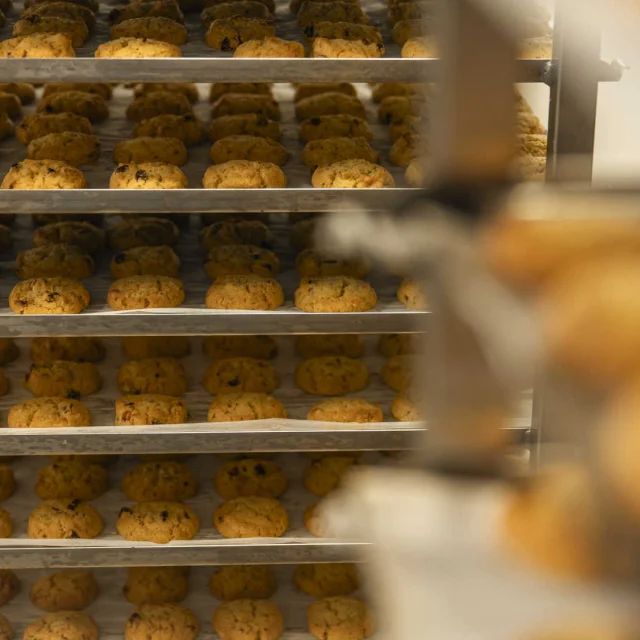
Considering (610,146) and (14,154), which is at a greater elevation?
(610,146)

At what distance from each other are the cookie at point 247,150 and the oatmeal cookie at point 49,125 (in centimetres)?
40

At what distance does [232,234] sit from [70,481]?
33.1 inches

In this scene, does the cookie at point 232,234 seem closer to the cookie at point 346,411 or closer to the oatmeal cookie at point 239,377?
the oatmeal cookie at point 239,377

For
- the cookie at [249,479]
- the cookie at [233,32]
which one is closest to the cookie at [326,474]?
the cookie at [249,479]

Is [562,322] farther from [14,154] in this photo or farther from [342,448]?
[14,154]

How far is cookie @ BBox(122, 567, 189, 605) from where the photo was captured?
7.49 feet

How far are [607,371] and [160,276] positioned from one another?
2.04m

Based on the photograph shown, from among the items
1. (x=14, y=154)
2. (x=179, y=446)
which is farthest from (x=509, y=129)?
(x=14, y=154)

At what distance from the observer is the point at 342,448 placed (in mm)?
2027

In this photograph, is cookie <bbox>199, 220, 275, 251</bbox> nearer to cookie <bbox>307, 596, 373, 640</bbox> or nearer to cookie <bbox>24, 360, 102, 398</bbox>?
cookie <bbox>24, 360, 102, 398</bbox>

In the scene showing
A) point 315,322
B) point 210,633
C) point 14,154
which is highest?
point 14,154

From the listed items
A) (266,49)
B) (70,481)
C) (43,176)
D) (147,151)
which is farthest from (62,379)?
(266,49)

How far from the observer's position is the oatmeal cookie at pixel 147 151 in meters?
2.29

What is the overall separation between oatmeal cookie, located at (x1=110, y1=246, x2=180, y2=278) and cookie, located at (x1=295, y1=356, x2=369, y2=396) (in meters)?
0.47
